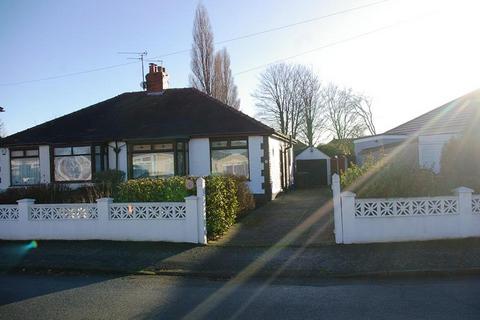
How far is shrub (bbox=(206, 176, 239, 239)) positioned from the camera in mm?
11266

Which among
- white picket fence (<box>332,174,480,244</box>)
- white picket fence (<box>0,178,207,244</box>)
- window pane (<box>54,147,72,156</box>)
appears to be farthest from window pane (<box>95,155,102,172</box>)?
white picket fence (<box>332,174,480,244</box>)

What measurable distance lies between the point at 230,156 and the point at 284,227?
24.9 feet

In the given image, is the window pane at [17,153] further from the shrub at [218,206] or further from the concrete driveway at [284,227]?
the shrub at [218,206]

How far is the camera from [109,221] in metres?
11.3

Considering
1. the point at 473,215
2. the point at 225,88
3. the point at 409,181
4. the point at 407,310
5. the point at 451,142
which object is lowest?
the point at 407,310

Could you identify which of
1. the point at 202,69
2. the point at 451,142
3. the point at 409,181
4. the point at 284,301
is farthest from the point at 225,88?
the point at 284,301

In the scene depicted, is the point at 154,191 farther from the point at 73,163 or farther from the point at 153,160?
the point at 73,163

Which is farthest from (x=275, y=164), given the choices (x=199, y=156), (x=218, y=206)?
(x=218, y=206)

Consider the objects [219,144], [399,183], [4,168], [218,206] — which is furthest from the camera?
[4,168]

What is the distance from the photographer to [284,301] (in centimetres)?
650

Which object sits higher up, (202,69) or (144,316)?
(202,69)

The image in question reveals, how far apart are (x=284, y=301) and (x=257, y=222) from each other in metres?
7.25

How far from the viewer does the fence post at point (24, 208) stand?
11.8 metres

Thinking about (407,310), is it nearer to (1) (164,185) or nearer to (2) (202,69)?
(1) (164,185)
